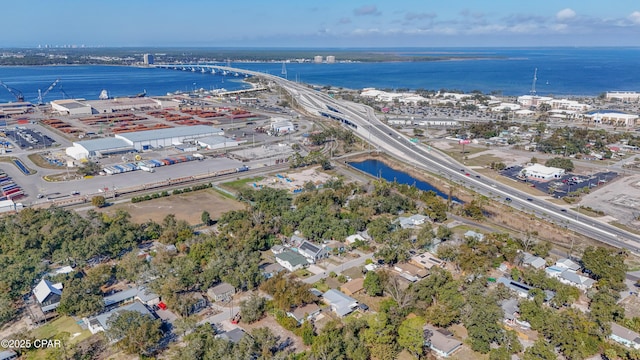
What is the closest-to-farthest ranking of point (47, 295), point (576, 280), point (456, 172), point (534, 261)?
point (47, 295)
point (576, 280)
point (534, 261)
point (456, 172)

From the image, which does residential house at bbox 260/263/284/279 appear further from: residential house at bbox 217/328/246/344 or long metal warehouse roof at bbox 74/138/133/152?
long metal warehouse roof at bbox 74/138/133/152

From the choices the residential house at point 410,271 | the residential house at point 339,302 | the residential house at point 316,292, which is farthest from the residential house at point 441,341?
the residential house at point 316,292

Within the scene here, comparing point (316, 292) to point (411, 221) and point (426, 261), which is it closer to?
point (426, 261)

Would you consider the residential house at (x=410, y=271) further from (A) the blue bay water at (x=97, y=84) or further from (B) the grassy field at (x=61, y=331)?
(A) the blue bay water at (x=97, y=84)

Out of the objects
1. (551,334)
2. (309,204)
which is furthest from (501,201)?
(551,334)

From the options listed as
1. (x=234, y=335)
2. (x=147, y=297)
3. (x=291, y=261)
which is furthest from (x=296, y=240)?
(x=234, y=335)

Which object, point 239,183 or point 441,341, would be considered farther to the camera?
point 239,183

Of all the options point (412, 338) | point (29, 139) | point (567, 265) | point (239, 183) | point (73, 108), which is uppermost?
point (73, 108)
